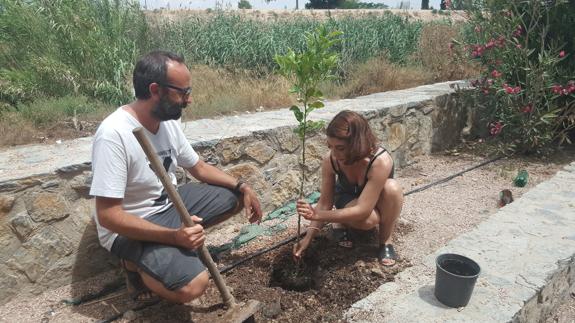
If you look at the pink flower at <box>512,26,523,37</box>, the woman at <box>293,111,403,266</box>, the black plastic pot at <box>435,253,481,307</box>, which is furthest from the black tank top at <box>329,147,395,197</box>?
the pink flower at <box>512,26,523,37</box>

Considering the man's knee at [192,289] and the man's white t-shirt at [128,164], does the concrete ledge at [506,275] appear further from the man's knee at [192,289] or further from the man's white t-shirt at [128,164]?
the man's white t-shirt at [128,164]

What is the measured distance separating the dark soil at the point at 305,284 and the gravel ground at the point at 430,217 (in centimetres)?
21

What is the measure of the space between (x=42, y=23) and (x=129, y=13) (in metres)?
1.10

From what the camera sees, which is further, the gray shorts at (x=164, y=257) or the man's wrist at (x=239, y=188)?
the man's wrist at (x=239, y=188)

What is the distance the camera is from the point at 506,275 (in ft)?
7.42

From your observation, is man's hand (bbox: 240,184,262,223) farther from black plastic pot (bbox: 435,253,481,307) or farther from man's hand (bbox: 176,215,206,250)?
black plastic pot (bbox: 435,253,481,307)

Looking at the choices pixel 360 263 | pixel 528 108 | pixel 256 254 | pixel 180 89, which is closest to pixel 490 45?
pixel 528 108

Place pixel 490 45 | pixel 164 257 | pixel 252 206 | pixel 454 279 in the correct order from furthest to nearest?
pixel 490 45
pixel 252 206
pixel 164 257
pixel 454 279

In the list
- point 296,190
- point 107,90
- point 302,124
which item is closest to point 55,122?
point 107,90

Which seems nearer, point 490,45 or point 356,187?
point 356,187

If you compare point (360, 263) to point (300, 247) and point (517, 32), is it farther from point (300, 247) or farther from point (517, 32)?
point (517, 32)

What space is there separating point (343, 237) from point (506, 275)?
1.08m

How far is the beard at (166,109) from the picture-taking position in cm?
226

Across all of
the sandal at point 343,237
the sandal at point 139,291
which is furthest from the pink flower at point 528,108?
the sandal at point 139,291
